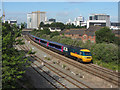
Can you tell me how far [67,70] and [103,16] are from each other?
179073 mm

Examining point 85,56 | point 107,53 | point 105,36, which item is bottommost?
point 85,56

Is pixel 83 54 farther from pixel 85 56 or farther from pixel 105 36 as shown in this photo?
pixel 105 36

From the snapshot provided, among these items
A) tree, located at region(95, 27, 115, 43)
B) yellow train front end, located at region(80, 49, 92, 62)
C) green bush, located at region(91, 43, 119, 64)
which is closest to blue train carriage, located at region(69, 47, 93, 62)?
yellow train front end, located at region(80, 49, 92, 62)

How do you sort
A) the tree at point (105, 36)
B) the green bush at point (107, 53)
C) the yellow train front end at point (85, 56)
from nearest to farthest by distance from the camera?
the yellow train front end at point (85, 56) < the green bush at point (107, 53) < the tree at point (105, 36)

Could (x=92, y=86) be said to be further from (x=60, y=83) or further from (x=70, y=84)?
(x=60, y=83)

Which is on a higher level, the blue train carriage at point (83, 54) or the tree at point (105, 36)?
the tree at point (105, 36)

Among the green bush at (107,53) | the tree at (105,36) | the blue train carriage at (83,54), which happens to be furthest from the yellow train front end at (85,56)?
the tree at (105,36)

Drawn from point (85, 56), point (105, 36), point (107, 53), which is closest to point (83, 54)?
point (85, 56)

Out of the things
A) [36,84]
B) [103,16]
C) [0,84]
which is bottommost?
[36,84]

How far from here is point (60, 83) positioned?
18.1 meters

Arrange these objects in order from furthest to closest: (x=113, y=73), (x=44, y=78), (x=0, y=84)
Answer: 1. (x=113, y=73)
2. (x=44, y=78)
3. (x=0, y=84)

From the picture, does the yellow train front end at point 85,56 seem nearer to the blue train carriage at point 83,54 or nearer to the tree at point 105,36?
the blue train carriage at point 83,54

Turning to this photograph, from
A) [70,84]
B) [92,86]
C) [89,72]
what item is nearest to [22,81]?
[70,84]

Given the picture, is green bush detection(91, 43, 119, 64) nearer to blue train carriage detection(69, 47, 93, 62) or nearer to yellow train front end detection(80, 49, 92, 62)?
blue train carriage detection(69, 47, 93, 62)
